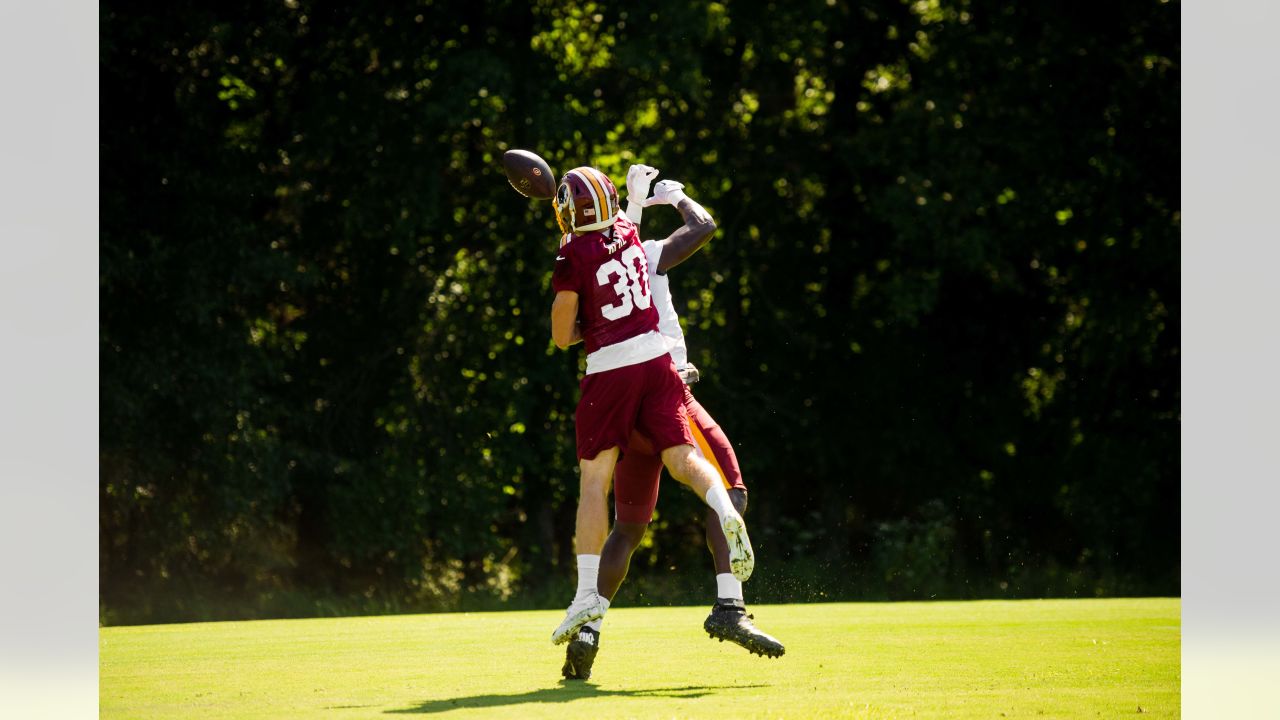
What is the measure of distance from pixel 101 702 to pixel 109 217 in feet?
27.3

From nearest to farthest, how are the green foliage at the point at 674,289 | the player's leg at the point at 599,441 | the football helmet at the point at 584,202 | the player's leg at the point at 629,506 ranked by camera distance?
the player's leg at the point at 599,441, the football helmet at the point at 584,202, the player's leg at the point at 629,506, the green foliage at the point at 674,289

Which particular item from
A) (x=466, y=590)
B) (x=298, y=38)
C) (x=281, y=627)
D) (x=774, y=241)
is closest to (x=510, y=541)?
(x=466, y=590)

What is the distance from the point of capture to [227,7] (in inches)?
546

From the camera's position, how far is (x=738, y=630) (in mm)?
5754

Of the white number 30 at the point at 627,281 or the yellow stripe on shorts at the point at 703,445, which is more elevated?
the white number 30 at the point at 627,281

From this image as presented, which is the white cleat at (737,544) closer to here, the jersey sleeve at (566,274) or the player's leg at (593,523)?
the player's leg at (593,523)

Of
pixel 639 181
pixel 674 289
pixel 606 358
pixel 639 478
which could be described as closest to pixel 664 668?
pixel 639 478

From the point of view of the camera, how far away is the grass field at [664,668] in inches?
204

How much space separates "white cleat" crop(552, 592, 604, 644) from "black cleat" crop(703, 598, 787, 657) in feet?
1.42

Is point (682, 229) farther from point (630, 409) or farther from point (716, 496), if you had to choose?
point (716, 496)

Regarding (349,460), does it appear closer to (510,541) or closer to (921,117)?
(510,541)

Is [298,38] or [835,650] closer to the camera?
[835,650]

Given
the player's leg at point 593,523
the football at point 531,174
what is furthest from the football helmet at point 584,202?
the player's leg at point 593,523

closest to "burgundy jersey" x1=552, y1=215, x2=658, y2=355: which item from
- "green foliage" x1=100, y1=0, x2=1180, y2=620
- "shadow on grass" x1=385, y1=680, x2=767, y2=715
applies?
"shadow on grass" x1=385, y1=680, x2=767, y2=715
